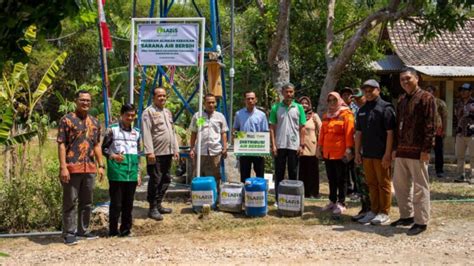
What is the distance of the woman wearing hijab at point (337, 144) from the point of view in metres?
7.54

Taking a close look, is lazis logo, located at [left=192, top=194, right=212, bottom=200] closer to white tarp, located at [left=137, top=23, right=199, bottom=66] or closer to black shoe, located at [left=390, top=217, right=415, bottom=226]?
white tarp, located at [left=137, top=23, right=199, bottom=66]

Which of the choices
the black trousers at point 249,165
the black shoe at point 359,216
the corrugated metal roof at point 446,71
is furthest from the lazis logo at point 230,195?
the corrugated metal roof at point 446,71

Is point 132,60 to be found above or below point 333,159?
above

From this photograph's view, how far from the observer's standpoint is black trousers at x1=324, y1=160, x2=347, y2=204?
7723 millimetres

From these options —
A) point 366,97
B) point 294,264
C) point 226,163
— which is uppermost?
point 366,97

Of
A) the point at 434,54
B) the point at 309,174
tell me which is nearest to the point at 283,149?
the point at 309,174

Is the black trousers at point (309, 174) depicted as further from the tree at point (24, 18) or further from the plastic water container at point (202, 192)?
the tree at point (24, 18)

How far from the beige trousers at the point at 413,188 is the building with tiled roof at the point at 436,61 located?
8.40 m

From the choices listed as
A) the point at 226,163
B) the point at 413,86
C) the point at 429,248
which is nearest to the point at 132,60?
the point at 226,163

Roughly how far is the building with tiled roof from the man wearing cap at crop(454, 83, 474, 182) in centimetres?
382

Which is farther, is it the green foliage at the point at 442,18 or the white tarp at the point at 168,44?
the green foliage at the point at 442,18

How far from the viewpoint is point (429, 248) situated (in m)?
6.08

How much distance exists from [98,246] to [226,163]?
3270 millimetres

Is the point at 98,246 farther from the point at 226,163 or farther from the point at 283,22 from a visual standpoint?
the point at 283,22
